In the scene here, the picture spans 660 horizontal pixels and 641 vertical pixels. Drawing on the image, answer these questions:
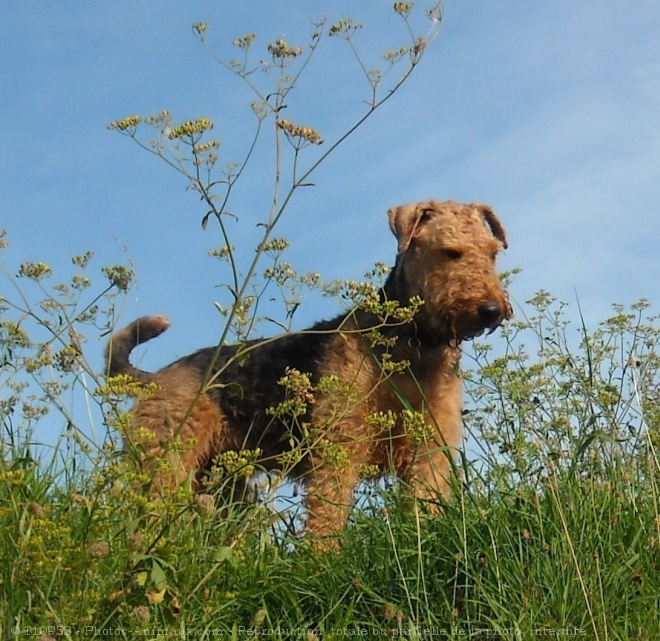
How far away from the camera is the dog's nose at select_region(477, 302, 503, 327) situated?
17.1 ft

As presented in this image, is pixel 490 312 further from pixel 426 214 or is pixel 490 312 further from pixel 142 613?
pixel 142 613

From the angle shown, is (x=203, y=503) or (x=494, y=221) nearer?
(x=203, y=503)

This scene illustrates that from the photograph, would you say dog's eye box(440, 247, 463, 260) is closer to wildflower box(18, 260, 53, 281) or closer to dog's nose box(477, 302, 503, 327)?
dog's nose box(477, 302, 503, 327)

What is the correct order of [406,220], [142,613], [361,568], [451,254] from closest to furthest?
[142,613]
[361,568]
[451,254]
[406,220]

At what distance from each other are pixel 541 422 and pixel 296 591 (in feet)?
4.12

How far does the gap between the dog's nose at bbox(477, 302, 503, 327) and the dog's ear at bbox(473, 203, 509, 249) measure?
47.5 inches

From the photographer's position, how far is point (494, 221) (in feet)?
20.9

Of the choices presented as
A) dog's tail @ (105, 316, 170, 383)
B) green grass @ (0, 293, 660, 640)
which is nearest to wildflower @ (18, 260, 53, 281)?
green grass @ (0, 293, 660, 640)

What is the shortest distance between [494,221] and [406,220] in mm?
784

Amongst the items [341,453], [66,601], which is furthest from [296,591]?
[66,601]

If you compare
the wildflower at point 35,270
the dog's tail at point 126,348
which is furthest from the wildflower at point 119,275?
the dog's tail at point 126,348

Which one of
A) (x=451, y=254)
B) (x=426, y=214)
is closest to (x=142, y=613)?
(x=451, y=254)

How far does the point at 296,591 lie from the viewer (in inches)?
128

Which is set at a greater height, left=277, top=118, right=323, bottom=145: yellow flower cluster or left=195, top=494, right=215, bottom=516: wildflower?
left=277, top=118, right=323, bottom=145: yellow flower cluster
